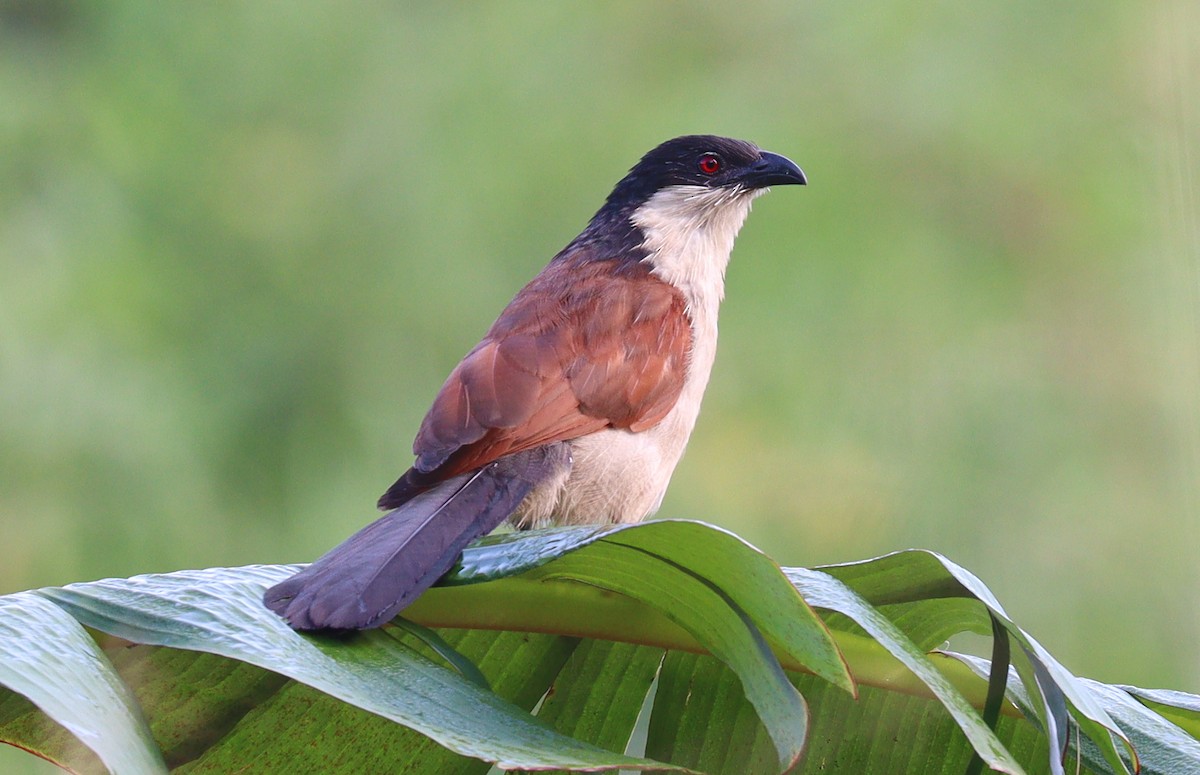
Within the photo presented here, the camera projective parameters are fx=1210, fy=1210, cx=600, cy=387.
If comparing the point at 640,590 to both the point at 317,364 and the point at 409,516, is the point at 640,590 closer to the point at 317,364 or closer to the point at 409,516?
the point at 409,516

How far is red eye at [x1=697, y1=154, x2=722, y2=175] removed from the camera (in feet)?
9.45

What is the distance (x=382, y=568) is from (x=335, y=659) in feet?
0.47

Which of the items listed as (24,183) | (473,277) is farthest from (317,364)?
(24,183)

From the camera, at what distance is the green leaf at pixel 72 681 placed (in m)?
0.74

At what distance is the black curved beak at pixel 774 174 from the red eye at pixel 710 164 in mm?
71

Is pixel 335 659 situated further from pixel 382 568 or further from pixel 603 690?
pixel 603 690

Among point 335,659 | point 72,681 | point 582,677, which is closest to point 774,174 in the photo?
point 582,677

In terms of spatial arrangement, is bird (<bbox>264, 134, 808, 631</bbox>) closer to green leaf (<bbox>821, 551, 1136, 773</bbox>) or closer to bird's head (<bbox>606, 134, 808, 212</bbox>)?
bird's head (<bbox>606, 134, 808, 212</bbox>)

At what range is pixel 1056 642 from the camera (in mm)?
4105

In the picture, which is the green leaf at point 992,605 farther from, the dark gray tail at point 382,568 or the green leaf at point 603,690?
the dark gray tail at point 382,568

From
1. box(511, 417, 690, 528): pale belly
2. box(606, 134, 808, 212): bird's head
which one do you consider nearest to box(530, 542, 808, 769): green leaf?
box(511, 417, 690, 528): pale belly

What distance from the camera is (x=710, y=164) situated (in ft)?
9.48

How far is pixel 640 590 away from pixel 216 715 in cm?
41

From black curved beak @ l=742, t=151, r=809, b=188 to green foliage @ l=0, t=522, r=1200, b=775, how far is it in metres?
1.71
